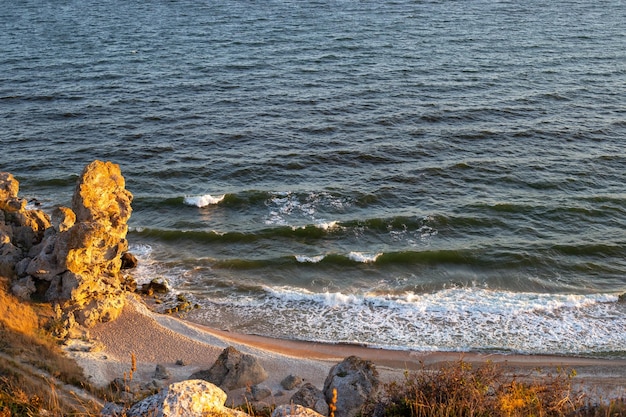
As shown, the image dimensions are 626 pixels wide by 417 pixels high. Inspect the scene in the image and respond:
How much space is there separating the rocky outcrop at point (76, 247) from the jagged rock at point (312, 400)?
8.74 metres

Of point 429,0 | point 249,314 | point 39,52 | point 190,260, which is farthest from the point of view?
point 429,0

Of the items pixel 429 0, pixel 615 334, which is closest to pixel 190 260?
pixel 615 334

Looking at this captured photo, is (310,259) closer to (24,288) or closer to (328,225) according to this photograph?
(328,225)

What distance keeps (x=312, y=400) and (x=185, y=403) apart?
662 centimetres

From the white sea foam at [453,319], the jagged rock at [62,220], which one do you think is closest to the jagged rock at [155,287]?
the white sea foam at [453,319]

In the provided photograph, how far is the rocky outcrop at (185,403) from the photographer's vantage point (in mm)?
9305

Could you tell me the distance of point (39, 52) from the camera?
178 feet

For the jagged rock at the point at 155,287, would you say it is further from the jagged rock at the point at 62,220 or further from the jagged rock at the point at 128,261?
the jagged rock at the point at 62,220

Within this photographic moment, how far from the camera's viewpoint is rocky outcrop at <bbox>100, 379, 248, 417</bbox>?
9.30 metres

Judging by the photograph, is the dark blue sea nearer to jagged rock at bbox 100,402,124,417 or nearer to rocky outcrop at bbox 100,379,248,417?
jagged rock at bbox 100,402,124,417

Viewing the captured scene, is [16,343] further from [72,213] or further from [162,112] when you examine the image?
[162,112]

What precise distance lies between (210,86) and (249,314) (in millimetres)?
26072

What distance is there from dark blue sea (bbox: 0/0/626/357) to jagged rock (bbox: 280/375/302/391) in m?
3.67

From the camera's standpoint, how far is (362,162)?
1377 inches
